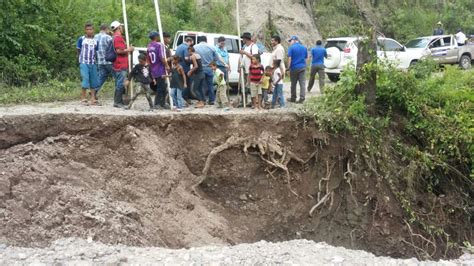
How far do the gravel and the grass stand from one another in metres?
6.01

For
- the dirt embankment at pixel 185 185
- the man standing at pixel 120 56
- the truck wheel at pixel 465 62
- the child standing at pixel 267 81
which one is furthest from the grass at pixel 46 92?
the truck wheel at pixel 465 62

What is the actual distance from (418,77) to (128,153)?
6.18m

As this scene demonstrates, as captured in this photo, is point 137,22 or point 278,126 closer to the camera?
point 278,126

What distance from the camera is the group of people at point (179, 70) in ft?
37.1

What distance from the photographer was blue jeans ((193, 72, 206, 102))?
12.5m

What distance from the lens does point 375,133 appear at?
10211mm

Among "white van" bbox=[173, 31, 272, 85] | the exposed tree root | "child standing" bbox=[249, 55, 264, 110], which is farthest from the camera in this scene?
"white van" bbox=[173, 31, 272, 85]

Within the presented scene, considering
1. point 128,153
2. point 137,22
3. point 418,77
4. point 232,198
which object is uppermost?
point 137,22

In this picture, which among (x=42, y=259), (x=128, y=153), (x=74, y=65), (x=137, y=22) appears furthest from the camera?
(x=137, y=22)

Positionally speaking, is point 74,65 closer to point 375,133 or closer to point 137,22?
point 137,22

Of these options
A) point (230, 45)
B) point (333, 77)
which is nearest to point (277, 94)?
point (230, 45)

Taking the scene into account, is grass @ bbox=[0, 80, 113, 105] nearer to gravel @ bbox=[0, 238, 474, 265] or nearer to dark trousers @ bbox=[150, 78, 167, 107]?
dark trousers @ bbox=[150, 78, 167, 107]

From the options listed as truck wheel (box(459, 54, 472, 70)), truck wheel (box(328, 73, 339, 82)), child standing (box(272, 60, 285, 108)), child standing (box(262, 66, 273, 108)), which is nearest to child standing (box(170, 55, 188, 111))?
child standing (box(262, 66, 273, 108))

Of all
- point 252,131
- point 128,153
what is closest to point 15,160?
point 128,153
